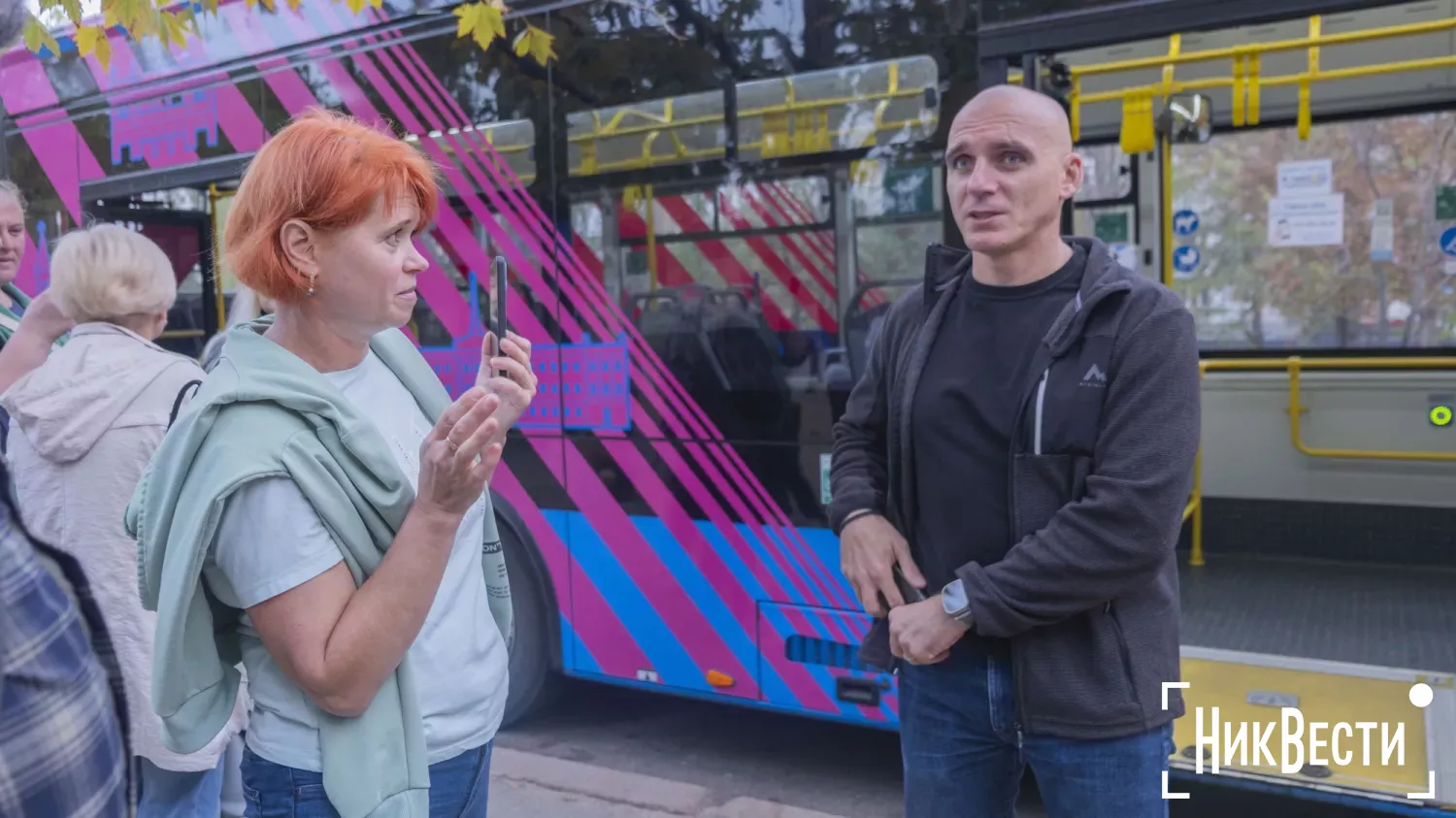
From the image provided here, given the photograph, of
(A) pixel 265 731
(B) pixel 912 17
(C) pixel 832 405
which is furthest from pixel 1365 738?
(A) pixel 265 731

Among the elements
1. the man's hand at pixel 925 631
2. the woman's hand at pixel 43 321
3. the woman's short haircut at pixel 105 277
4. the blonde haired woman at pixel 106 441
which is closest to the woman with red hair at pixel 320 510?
the man's hand at pixel 925 631

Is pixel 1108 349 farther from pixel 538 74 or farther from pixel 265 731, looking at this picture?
pixel 538 74

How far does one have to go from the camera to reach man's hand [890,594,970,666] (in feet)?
6.75

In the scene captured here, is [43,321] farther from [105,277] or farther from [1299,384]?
[1299,384]

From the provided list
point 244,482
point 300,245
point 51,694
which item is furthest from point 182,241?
point 51,694

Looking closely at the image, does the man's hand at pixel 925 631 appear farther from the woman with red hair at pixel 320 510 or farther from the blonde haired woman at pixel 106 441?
the blonde haired woman at pixel 106 441

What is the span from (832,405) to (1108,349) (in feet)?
6.47

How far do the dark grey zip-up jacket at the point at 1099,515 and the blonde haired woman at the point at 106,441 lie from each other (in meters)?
1.92

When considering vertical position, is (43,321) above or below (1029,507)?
above

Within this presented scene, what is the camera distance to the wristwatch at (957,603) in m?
2.02

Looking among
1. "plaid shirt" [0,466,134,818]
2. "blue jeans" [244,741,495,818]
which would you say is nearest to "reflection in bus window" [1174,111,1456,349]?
"blue jeans" [244,741,495,818]

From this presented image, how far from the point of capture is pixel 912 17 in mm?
3668

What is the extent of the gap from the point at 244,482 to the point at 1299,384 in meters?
6.07

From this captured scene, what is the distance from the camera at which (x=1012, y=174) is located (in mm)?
2131
